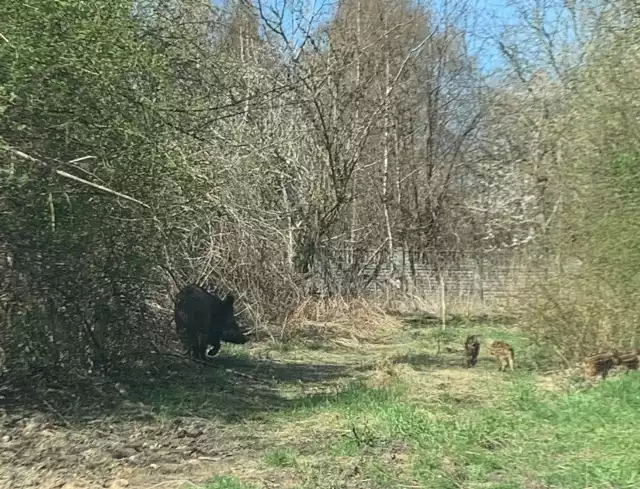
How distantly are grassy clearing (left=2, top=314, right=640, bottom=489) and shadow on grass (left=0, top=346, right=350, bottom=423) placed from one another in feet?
0.13

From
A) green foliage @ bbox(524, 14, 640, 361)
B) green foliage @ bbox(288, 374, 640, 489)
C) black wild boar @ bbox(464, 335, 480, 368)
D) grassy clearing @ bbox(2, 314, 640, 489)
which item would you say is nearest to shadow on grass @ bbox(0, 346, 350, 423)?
grassy clearing @ bbox(2, 314, 640, 489)

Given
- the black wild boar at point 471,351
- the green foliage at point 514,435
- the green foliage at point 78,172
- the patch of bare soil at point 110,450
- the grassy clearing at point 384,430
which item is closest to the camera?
the green foliage at point 514,435

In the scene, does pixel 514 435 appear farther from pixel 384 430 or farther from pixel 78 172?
pixel 78 172

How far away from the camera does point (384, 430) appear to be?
724 cm

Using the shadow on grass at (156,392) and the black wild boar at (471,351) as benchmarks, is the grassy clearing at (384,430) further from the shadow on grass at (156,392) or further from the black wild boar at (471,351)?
the black wild boar at (471,351)

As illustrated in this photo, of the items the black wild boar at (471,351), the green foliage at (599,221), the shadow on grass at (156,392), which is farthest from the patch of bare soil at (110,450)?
the green foliage at (599,221)

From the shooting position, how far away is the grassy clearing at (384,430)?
5961 mm

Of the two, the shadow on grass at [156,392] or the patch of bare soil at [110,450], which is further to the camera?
the shadow on grass at [156,392]

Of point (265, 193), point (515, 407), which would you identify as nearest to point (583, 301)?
point (515, 407)

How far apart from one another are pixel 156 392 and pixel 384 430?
10.1ft

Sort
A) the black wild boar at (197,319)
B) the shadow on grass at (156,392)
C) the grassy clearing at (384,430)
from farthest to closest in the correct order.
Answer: the black wild boar at (197,319), the shadow on grass at (156,392), the grassy clearing at (384,430)

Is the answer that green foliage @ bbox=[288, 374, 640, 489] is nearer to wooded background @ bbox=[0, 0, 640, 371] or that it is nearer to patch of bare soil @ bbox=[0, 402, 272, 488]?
patch of bare soil @ bbox=[0, 402, 272, 488]

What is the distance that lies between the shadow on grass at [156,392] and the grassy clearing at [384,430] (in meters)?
0.04

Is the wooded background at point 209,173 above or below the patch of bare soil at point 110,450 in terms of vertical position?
above
